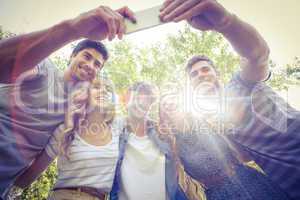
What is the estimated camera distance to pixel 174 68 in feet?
44.5

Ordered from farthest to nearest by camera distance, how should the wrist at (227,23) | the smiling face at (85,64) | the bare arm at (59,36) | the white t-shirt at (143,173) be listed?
the smiling face at (85,64)
the white t-shirt at (143,173)
the wrist at (227,23)
the bare arm at (59,36)

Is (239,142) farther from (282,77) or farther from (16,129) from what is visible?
(282,77)

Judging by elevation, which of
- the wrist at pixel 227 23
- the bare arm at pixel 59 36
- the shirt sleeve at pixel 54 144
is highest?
the wrist at pixel 227 23

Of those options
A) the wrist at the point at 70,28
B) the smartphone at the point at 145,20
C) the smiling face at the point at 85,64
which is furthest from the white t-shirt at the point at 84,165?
the smartphone at the point at 145,20

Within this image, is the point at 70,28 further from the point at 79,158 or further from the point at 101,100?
the point at 101,100

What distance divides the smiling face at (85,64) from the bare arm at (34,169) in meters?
0.92

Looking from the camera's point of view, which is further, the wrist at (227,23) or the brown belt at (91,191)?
the brown belt at (91,191)

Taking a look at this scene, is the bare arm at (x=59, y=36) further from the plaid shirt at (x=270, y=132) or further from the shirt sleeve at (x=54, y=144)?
the plaid shirt at (x=270, y=132)

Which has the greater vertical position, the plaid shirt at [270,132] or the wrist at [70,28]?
the wrist at [70,28]

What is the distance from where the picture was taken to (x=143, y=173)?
257cm

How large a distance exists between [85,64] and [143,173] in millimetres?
1397

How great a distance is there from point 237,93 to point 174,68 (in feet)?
37.5

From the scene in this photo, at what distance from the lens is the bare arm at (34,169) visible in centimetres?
224

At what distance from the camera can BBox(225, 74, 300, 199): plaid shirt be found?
201 centimetres
